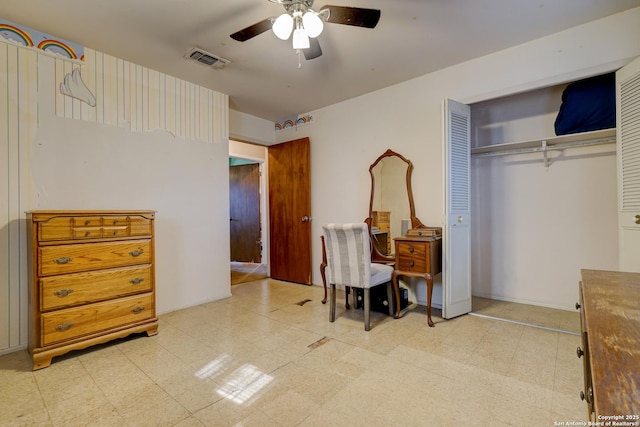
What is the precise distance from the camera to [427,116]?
320 centimetres

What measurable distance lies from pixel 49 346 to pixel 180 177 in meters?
1.85

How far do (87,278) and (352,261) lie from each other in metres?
2.11

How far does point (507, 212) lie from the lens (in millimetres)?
3277

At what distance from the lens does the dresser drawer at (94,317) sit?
2.02m

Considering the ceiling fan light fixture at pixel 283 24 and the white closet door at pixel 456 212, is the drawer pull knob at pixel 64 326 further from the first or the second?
the white closet door at pixel 456 212

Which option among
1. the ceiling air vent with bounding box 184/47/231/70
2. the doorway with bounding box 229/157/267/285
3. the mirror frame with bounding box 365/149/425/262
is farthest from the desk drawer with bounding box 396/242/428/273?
the doorway with bounding box 229/157/267/285

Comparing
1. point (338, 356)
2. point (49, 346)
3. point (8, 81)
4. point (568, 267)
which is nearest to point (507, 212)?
point (568, 267)

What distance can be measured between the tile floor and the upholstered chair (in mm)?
385

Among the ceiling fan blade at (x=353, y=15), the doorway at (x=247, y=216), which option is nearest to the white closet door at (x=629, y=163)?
the ceiling fan blade at (x=353, y=15)

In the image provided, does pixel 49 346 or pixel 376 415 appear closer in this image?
pixel 376 415

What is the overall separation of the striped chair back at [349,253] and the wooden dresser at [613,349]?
5.06ft

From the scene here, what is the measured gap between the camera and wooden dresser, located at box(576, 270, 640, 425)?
43cm

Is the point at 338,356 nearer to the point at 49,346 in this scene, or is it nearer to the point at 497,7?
the point at 49,346

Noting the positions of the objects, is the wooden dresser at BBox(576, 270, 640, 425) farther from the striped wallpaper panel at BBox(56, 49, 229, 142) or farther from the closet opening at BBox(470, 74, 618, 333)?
the striped wallpaper panel at BBox(56, 49, 229, 142)
